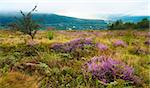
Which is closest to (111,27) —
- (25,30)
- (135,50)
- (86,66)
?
(25,30)

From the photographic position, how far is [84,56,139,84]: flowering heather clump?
26.7 ft

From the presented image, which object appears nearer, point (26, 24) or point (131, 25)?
point (26, 24)

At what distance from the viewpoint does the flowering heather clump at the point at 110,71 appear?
8.14 metres

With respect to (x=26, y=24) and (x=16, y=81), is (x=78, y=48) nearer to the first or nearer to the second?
(x=16, y=81)

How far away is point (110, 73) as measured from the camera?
325 inches

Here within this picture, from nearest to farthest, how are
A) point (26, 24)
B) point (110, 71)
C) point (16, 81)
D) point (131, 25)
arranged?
point (16, 81), point (110, 71), point (26, 24), point (131, 25)

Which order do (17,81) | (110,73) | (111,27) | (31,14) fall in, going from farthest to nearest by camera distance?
(111,27)
(31,14)
(110,73)
(17,81)

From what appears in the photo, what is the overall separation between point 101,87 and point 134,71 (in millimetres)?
1318

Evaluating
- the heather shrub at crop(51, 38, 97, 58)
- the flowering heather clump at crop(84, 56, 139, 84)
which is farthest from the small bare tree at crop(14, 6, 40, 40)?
the flowering heather clump at crop(84, 56, 139, 84)

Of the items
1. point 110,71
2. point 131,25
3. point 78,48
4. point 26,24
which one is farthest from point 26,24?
point 131,25

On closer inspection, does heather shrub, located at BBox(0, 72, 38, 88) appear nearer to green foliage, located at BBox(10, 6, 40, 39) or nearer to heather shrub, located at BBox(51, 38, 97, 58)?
heather shrub, located at BBox(51, 38, 97, 58)

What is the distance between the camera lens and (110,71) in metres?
8.30

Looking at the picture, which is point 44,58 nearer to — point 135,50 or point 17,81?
point 17,81

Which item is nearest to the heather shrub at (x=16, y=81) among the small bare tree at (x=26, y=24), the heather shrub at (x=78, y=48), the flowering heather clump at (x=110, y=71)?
the flowering heather clump at (x=110, y=71)
